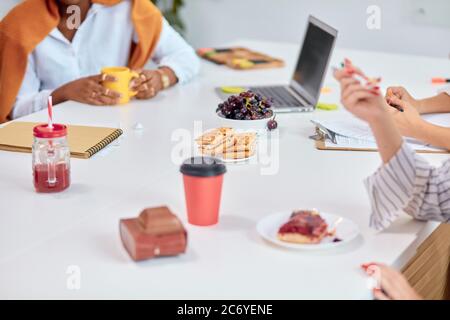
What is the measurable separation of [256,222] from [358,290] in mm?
278

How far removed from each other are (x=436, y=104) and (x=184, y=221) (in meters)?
0.97

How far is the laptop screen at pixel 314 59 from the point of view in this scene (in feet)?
6.63

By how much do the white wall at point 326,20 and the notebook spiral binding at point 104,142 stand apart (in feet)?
6.12

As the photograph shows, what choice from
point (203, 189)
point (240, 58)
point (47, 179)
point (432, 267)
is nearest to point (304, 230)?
point (203, 189)

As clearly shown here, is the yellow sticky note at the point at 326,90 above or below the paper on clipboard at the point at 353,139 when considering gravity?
below

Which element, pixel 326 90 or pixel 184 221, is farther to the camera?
pixel 326 90

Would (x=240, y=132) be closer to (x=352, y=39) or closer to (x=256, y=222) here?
(x=256, y=222)

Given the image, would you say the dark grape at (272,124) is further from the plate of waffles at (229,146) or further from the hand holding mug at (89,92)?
the hand holding mug at (89,92)

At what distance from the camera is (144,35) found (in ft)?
7.91

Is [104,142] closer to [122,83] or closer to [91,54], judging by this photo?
[122,83]

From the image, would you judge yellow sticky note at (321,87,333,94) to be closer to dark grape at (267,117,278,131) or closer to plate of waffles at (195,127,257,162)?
dark grape at (267,117,278,131)

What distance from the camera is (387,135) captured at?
3.99 feet

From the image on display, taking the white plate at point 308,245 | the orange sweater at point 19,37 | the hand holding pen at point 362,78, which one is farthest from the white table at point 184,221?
the orange sweater at point 19,37
